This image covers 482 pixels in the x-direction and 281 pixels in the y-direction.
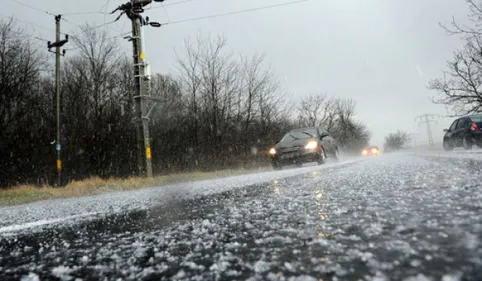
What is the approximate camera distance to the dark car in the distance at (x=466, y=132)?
12344 millimetres

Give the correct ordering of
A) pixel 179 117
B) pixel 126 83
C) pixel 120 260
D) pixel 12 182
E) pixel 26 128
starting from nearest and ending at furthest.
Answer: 1. pixel 120 260
2. pixel 12 182
3. pixel 26 128
4. pixel 179 117
5. pixel 126 83

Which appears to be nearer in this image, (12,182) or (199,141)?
(12,182)

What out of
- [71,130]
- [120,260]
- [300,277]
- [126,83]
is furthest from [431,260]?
[126,83]

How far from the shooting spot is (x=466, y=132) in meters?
12.8

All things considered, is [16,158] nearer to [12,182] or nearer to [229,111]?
[12,182]

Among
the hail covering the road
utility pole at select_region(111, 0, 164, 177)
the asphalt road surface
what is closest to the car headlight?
the hail covering the road

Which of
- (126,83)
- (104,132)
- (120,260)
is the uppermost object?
(126,83)

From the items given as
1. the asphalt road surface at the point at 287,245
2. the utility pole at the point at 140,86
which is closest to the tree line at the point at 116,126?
the utility pole at the point at 140,86

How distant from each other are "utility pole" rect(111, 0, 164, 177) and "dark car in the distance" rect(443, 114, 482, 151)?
12.5 meters

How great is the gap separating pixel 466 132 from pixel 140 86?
1294 centimetres

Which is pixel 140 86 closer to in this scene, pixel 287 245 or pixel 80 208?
pixel 80 208

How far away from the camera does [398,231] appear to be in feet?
4.09

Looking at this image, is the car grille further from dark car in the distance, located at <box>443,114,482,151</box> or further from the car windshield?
dark car in the distance, located at <box>443,114,482,151</box>

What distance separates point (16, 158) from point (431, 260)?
1984 cm
